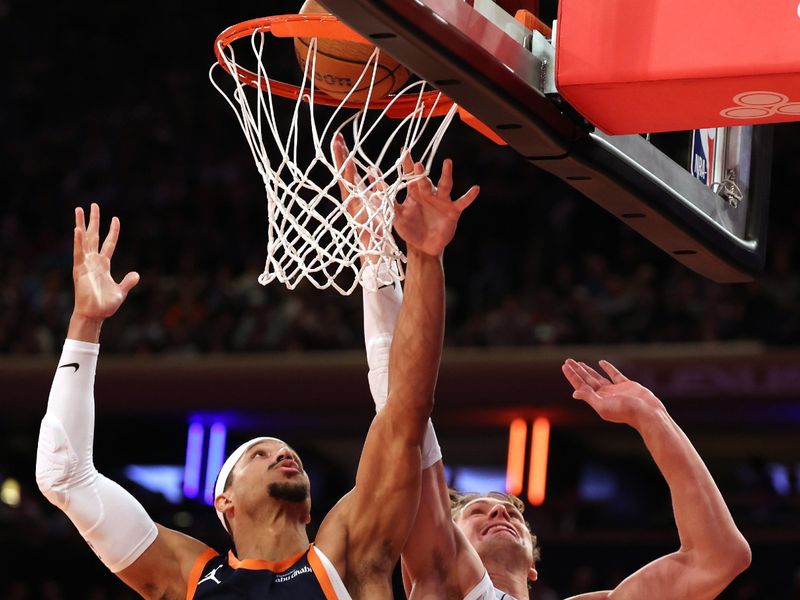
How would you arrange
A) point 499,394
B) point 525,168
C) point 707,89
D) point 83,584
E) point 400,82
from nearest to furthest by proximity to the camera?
point 707,89, point 400,82, point 499,394, point 83,584, point 525,168

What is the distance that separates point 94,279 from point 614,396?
1.47 metres

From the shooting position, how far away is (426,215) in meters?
3.21

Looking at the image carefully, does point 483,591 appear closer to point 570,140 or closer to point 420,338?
point 420,338

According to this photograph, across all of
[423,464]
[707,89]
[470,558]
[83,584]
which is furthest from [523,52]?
[83,584]

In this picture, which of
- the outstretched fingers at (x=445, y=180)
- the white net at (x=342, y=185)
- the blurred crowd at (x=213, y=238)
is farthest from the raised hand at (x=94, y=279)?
the blurred crowd at (x=213, y=238)

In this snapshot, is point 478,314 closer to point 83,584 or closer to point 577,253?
point 577,253

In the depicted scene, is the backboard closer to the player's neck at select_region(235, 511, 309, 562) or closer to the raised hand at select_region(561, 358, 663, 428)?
the raised hand at select_region(561, 358, 663, 428)

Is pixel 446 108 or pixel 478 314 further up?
pixel 446 108

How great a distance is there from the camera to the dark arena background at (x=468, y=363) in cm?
975

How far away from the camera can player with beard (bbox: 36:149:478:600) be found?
3.19 metres

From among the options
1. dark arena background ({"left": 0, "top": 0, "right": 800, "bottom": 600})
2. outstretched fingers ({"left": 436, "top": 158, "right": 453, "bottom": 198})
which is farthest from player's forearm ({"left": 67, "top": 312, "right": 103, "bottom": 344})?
dark arena background ({"left": 0, "top": 0, "right": 800, "bottom": 600})

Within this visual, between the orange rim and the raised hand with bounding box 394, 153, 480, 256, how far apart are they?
0.80 feet

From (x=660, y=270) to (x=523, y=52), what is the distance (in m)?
8.18

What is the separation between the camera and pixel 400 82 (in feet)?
11.1
